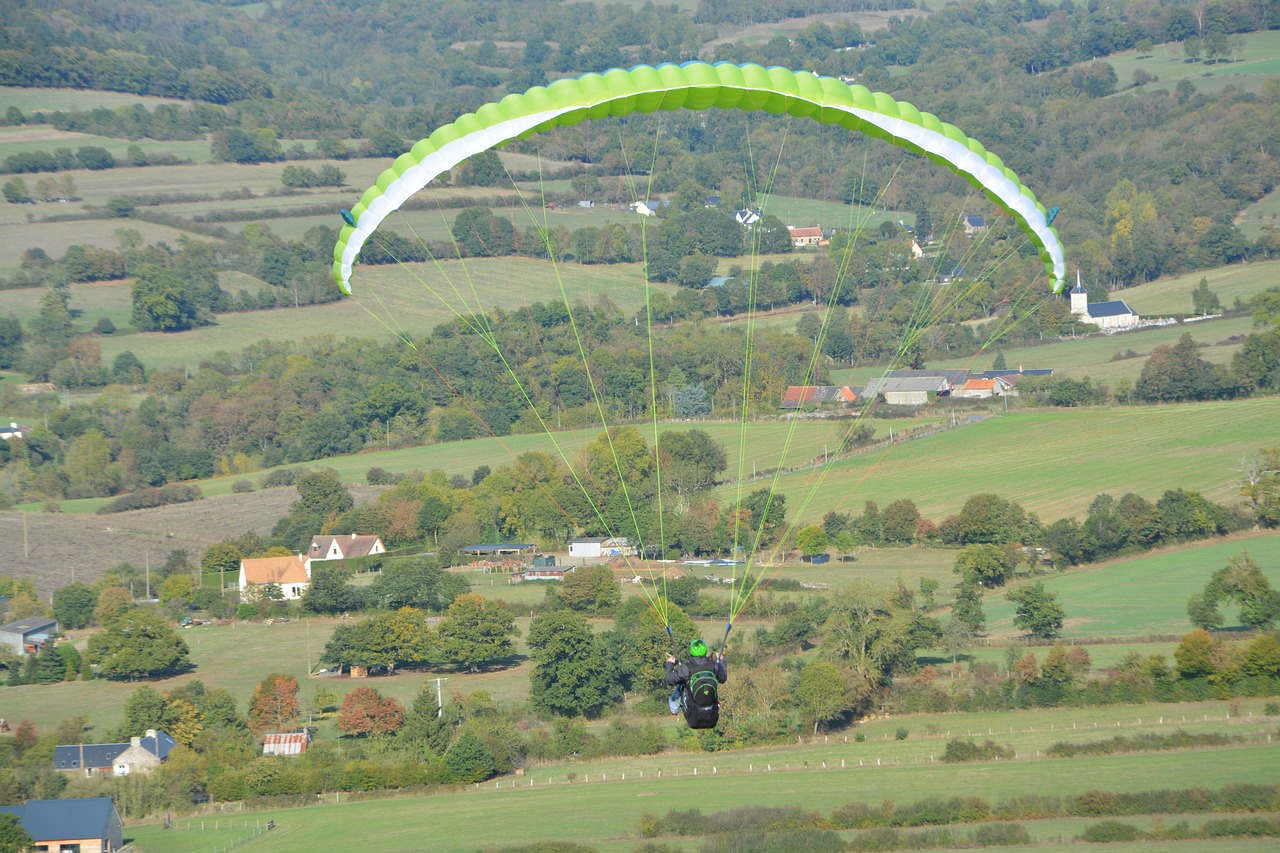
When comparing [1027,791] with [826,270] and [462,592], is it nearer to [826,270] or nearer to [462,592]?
[462,592]

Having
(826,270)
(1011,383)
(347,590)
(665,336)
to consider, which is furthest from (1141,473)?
(826,270)

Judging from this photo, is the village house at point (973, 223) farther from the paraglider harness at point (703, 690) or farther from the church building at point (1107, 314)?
the paraglider harness at point (703, 690)

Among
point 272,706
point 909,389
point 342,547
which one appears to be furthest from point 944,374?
point 272,706

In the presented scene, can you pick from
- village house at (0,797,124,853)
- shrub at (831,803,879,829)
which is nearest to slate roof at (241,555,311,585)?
village house at (0,797,124,853)

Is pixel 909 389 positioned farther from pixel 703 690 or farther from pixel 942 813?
pixel 703 690

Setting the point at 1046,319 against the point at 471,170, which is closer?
the point at 1046,319

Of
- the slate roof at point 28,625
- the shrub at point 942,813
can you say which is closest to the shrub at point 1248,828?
the shrub at point 942,813
